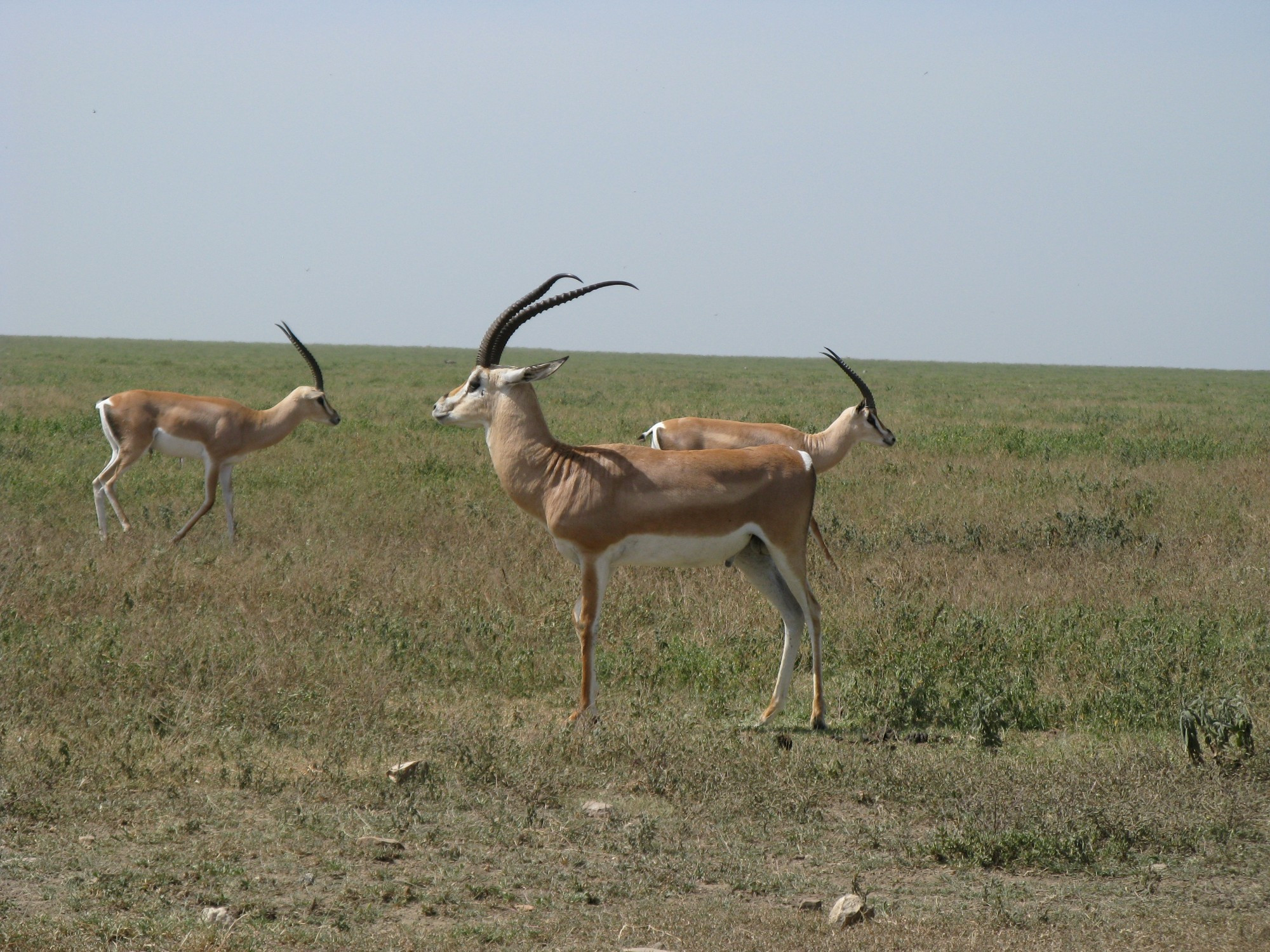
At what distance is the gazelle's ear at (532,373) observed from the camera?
7109mm

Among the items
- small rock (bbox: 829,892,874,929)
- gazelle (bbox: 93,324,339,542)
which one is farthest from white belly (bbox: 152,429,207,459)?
small rock (bbox: 829,892,874,929)

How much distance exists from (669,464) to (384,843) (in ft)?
9.45

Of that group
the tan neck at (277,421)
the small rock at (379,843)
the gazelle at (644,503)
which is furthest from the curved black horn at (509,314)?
the tan neck at (277,421)

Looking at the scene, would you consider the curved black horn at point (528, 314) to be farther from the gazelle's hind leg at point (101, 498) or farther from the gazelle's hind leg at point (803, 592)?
the gazelle's hind leg at point (101, 498)

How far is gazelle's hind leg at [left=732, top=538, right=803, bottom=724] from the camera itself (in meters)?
7.25

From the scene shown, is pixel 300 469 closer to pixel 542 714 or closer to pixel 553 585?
pixel 553 585

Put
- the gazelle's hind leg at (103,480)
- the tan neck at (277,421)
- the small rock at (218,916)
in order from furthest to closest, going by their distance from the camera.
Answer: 1. the tan neck at (277,421)
2. the gazelle's hind leg at (103,480)
3. the small rock at (218,916)

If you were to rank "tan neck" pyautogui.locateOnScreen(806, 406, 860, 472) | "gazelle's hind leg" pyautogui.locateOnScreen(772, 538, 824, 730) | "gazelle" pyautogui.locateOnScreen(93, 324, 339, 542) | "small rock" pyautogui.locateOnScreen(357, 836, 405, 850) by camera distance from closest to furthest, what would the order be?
"small rock" pyautogui.locateOnScreen(357, 836, 405, 850), "gazelle's hind leg" pyautogui.locateOnScreen(772, 538, 824, 730), "tan neck" pyautogui.locateOnScreen(806, 406, 860, 472), "gazelle" pyautogui.locateOnScreen(93, 324, 339, 542)

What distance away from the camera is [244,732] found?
6.40 m

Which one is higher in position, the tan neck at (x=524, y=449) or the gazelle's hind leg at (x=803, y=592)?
the tan neck at (x=524, y=449)

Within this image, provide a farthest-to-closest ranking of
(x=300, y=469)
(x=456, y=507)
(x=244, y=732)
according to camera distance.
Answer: (x=300, y=469), (x=456, y=507), (x=244, y=732)

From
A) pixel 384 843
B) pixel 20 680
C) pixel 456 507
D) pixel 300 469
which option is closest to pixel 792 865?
pixel 384 843

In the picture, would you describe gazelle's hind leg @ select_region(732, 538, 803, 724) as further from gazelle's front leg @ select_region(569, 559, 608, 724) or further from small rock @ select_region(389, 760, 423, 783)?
small rock @ select_region(389, 760, 423, 783)

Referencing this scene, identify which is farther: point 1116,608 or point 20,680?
point 1116,608
